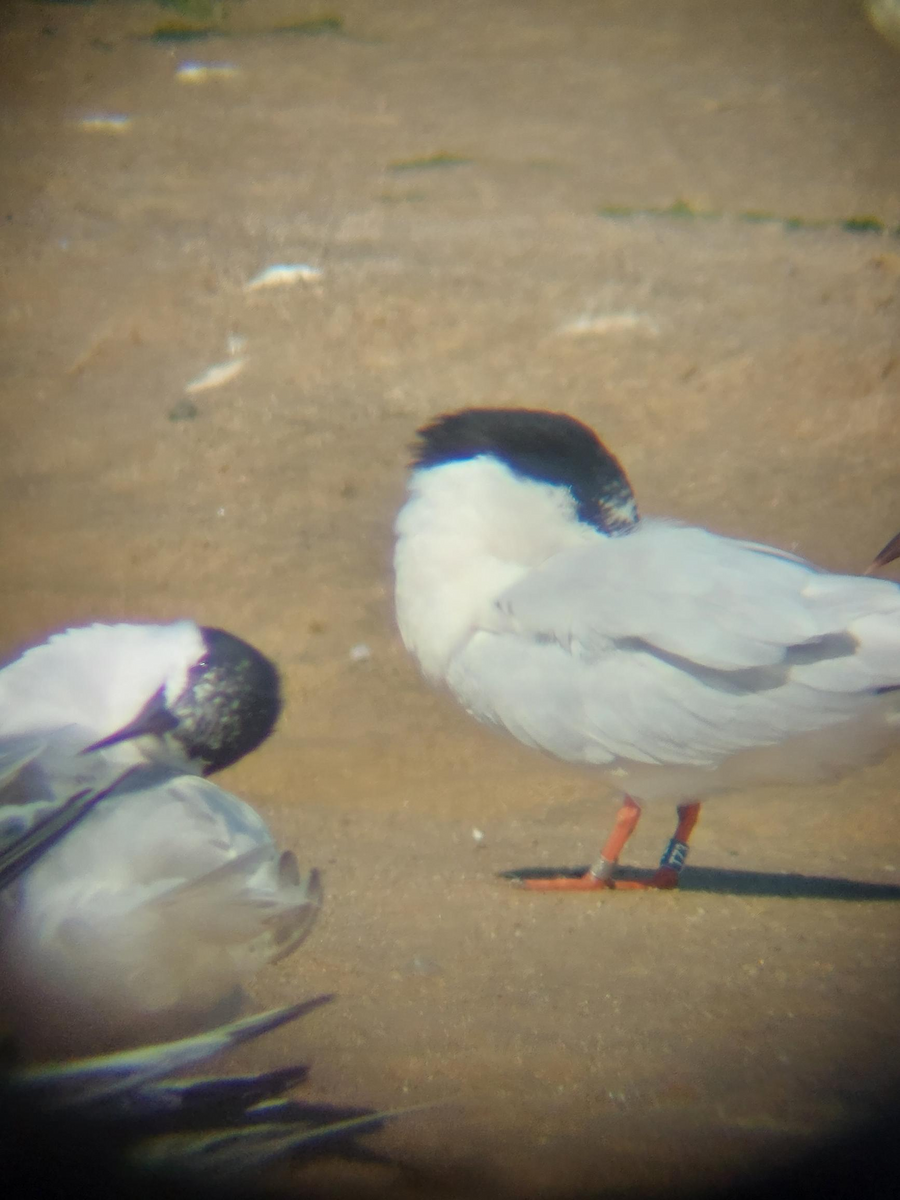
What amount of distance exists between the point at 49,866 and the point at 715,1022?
1.39 m

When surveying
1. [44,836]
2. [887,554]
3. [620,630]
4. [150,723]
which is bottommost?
[150,723]

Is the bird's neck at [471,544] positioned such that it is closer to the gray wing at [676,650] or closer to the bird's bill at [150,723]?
the gray wing at [676,650]

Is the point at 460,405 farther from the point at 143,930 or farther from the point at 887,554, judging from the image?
the point at 143,930

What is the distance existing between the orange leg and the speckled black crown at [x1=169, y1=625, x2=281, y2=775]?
0.86 metres

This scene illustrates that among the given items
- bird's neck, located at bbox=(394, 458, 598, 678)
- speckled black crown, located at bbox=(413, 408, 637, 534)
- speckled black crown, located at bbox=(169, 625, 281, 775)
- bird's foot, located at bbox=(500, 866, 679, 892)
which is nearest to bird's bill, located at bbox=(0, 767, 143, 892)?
speckled black crown, located at bbox=(169, 625, 281, 775)

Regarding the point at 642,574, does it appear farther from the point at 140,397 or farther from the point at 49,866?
the point at 140,397

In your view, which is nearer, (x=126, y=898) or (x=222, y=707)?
(x=126, y=898)

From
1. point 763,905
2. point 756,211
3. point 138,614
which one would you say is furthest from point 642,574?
point 756,211

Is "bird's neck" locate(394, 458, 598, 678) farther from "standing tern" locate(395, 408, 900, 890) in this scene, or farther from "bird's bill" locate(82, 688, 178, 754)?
"bird's bill" locate(82, 688, 178, 754)

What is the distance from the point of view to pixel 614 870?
3.60 metres

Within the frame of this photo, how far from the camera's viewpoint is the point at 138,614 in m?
5.40

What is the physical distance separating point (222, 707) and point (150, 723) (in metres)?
0.20

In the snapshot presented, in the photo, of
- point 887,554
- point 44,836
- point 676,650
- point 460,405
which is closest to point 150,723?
point 44,836

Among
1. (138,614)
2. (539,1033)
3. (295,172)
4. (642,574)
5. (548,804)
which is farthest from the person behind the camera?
(295,172)
